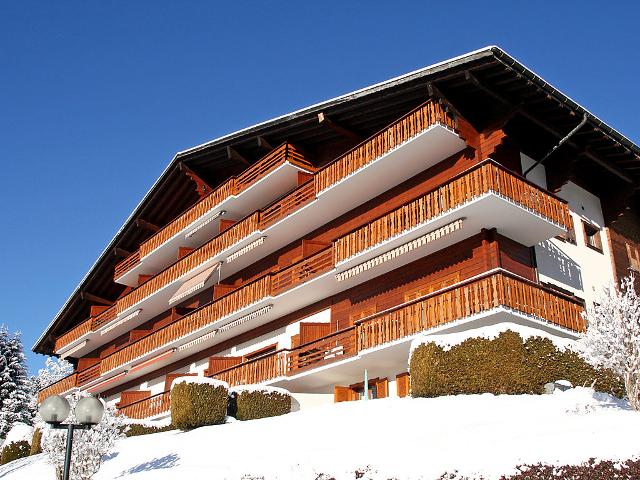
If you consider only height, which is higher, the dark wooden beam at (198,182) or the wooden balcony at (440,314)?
the dark wooden beam at (198,182)

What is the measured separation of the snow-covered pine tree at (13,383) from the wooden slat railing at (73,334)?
5972mm

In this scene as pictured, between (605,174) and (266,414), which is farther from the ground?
(605,174)

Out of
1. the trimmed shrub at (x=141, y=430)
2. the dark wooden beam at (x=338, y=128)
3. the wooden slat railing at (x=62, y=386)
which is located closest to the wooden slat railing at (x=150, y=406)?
the trimmed shrub at (x=141, y=430)

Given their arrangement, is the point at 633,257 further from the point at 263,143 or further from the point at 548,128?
the point at 263,143

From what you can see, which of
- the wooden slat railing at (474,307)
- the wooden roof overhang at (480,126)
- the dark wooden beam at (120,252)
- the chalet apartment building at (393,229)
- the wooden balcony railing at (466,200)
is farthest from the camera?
the dark wooden beam at (120,252)

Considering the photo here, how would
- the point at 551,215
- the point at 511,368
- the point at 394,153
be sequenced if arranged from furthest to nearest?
the point at 394,153, the point at 551,215, the point at 511,368

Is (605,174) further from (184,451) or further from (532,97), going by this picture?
(184,451)

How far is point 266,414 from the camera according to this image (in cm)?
2227

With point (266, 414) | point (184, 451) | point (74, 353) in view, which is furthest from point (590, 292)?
point (74, 353)

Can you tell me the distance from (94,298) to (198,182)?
13197 millimetres

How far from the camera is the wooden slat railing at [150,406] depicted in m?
29.6

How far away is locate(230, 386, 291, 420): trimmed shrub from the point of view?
875 inches

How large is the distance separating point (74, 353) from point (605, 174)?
32.3m

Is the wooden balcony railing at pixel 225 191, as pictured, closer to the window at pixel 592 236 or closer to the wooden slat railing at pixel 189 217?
the wooden slat railing at pixel 189 217
